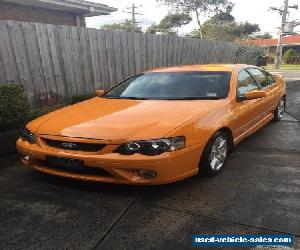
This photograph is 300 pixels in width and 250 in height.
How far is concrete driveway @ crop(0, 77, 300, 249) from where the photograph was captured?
2945 millimetres

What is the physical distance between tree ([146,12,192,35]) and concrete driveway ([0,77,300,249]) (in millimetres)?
41281

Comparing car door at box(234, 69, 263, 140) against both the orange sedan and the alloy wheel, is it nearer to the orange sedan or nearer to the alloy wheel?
the orange sedan

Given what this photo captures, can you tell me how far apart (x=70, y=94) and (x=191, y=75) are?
3611 mm

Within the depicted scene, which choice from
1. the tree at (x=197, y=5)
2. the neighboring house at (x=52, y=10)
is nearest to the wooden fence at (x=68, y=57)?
the neighboring house at (x=52, y=10)

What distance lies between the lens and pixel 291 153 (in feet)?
16.6

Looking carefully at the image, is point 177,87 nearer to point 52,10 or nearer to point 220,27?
point 52,10

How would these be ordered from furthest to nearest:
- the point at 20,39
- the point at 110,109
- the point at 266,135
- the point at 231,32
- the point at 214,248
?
1. the point at 231,32
2. the point at 20,39
3. the point at 266,135
4. the point at 110,109
5. the point at 214,248

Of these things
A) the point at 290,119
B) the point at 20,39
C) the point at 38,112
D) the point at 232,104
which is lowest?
the point at 290,119

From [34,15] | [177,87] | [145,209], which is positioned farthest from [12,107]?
[34,15]

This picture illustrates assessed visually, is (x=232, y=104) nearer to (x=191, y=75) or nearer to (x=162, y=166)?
(x=191, y=75)

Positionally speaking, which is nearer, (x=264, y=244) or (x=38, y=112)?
(x=264, y=244)

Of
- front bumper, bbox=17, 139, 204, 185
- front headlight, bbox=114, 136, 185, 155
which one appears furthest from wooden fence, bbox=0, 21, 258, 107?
front headlight, bbox=114, 136, 185, 155

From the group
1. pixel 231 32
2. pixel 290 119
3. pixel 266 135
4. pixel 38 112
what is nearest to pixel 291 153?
pixel 266 135

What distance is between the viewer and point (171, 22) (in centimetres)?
4722
